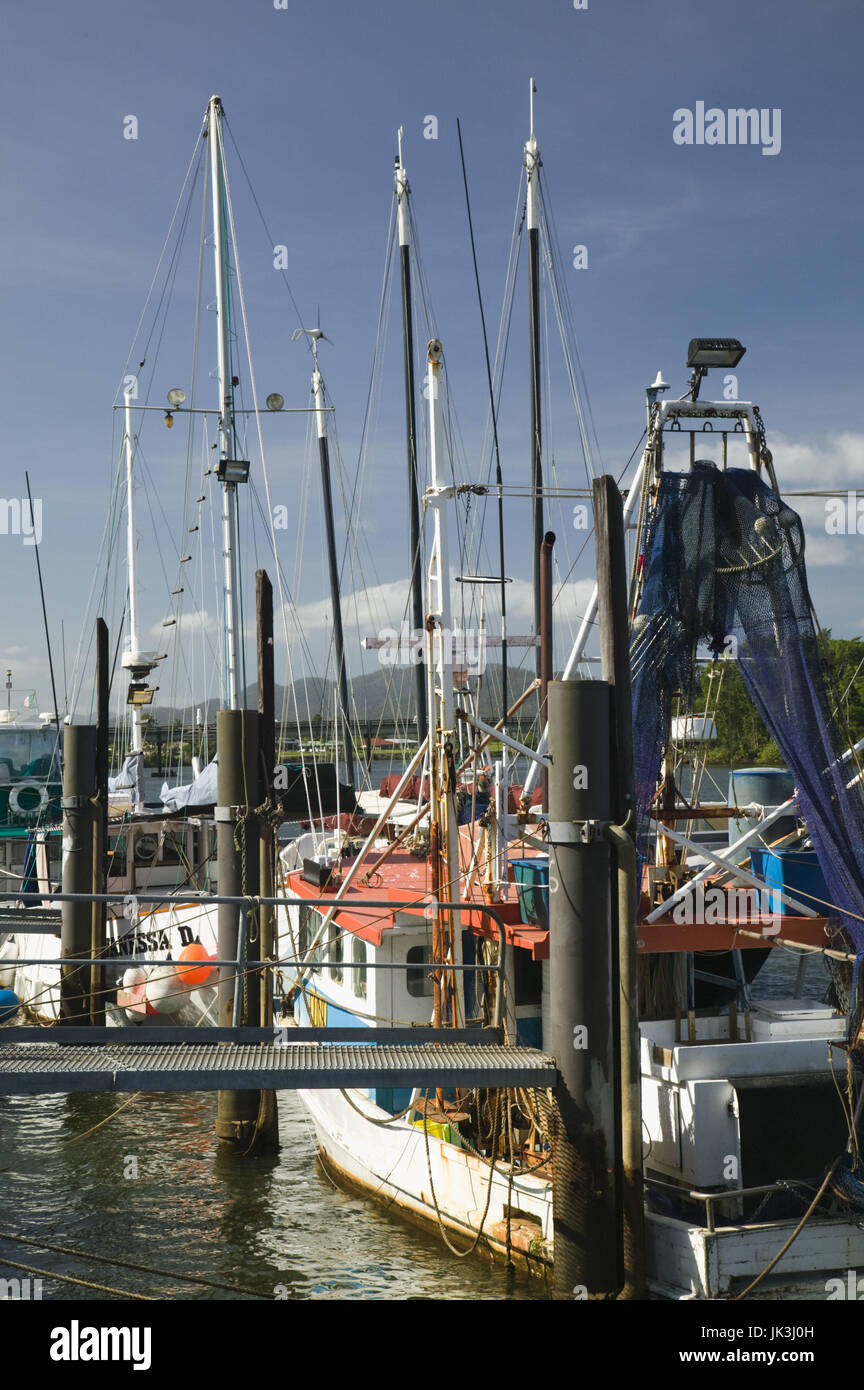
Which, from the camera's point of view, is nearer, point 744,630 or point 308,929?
point 744,630

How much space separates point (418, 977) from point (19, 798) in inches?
760

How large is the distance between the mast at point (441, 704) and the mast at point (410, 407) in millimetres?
13107

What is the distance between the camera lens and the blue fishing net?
Answer: 10.5m

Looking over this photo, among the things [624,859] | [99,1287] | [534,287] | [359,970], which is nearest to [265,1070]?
[99,1287]

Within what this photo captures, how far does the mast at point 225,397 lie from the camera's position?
66.5 ft

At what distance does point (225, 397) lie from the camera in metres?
21.0

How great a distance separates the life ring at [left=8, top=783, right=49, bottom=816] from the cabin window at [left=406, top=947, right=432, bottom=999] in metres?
18.6

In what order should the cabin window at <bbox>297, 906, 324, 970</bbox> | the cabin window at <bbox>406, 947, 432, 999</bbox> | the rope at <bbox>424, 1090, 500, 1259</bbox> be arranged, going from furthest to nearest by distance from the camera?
the cabin window at <bbox>297, 906, 324, 970</bbox>, the cabin window at <bbox>406, 947, 432, 999</bbox>, the rope at <bbox>424, 1090, 500, 1259</bbox>

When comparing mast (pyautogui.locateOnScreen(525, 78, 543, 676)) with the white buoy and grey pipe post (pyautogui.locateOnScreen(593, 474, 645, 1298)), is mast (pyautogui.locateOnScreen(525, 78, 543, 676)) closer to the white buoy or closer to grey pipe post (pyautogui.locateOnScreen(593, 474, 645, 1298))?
the white buoy

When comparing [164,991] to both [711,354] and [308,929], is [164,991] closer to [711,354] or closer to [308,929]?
[308,929]

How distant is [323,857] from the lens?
1817 centimetres

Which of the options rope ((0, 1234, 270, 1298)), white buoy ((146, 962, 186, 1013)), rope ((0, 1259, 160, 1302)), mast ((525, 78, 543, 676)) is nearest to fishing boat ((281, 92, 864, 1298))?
rope ((0, 1234, 270, 1298))

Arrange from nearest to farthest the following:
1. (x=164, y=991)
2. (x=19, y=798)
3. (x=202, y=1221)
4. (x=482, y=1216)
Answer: (x=482, y=1216), (x=202, y=1221), (x=164, y=991), (x=19, y=798)
